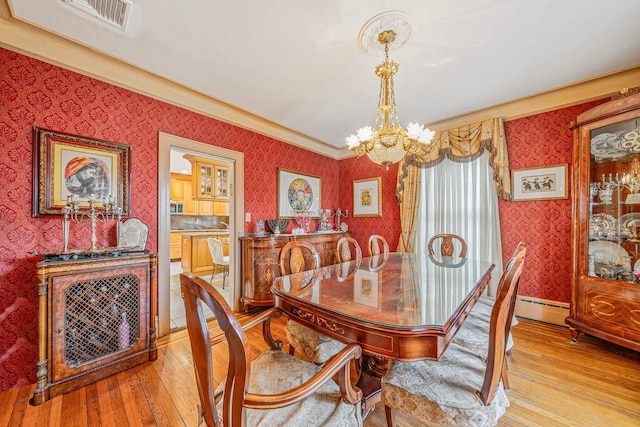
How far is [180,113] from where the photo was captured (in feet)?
8.71

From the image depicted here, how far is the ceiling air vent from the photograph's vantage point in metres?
1.54

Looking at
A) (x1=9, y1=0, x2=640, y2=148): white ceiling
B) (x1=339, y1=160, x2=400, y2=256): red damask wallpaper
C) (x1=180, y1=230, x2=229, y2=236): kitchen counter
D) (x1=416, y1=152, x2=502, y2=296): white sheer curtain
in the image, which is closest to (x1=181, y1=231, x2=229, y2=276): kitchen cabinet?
(x1=180, y1=230, x2=229, y2=236): kitchen counter

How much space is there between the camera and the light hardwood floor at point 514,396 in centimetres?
146

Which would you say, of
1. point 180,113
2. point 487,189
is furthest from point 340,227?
point 180,113

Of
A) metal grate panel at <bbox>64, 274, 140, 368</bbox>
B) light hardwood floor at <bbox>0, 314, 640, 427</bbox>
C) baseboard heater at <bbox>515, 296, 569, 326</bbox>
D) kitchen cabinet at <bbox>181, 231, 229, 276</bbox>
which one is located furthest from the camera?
kitchen cabinet at <bbox>181, 231, 229, 276</bbox>

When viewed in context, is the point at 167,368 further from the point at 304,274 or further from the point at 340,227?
the point at 340,227

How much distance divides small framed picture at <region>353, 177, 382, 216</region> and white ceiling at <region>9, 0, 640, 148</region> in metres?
1.72

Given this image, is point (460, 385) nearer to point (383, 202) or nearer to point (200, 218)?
point (383, 202)

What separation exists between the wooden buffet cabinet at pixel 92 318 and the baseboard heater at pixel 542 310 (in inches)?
157

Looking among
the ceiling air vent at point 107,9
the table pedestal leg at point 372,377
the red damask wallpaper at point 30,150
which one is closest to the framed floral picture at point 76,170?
the red damask wallpaper at point 30,150

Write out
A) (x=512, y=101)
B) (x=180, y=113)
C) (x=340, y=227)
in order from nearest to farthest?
(x=180, y=113), (x=512, y=101), (x=340, y=227)

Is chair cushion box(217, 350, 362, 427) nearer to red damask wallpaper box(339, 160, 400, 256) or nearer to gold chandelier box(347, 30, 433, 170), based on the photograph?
gold chandelier box(347, 30, 433, 170)

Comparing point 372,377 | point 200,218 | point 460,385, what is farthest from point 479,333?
point 200,218

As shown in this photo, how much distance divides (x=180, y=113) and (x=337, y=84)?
174cm
